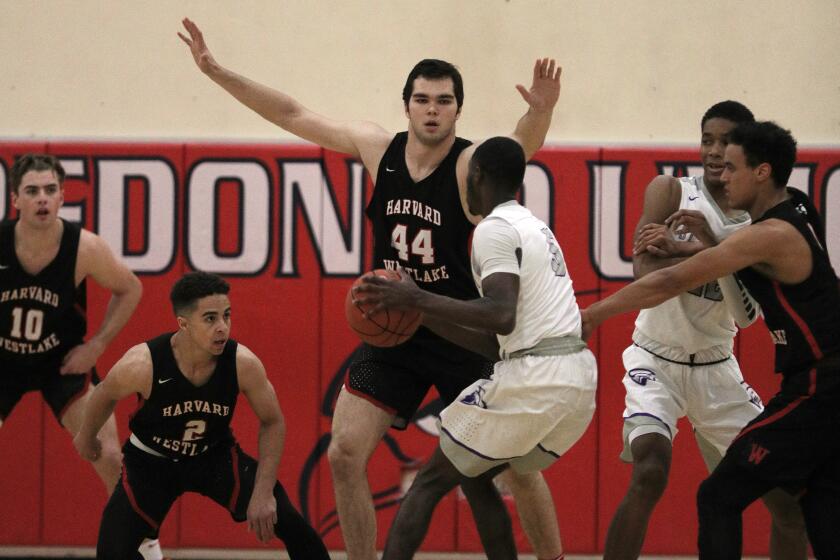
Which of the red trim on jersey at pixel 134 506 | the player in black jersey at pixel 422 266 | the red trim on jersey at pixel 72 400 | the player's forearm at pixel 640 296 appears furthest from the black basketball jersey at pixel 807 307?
the red trim on jersey at pixel 72 400

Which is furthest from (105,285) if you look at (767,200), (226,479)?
(767,200)

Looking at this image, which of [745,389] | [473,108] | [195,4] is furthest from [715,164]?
[195,4]

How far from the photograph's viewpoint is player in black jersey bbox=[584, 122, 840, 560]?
4734mm

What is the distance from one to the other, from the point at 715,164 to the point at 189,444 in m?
2.69

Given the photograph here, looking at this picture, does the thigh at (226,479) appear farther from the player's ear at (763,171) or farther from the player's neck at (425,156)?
the player's ear at (763,171)

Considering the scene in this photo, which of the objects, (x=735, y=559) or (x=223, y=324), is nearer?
(x=735, y=559)

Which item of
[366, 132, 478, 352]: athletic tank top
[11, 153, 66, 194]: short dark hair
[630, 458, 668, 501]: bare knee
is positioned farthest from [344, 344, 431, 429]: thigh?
[11, 153, 66, 194]: short dark hair

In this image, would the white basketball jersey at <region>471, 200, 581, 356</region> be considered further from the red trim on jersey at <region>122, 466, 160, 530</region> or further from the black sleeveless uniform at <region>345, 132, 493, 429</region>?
the red trim on jersey at <region>122, 466, 160, 530</region>

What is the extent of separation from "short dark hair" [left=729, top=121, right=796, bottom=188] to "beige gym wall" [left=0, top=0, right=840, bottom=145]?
2.53 m

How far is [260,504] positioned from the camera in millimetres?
5422

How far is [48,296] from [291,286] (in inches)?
57.5

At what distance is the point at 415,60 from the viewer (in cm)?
759

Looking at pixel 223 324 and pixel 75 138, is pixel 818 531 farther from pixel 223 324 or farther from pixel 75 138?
pixel 75 138

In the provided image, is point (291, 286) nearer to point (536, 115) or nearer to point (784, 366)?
point (536, 115)
